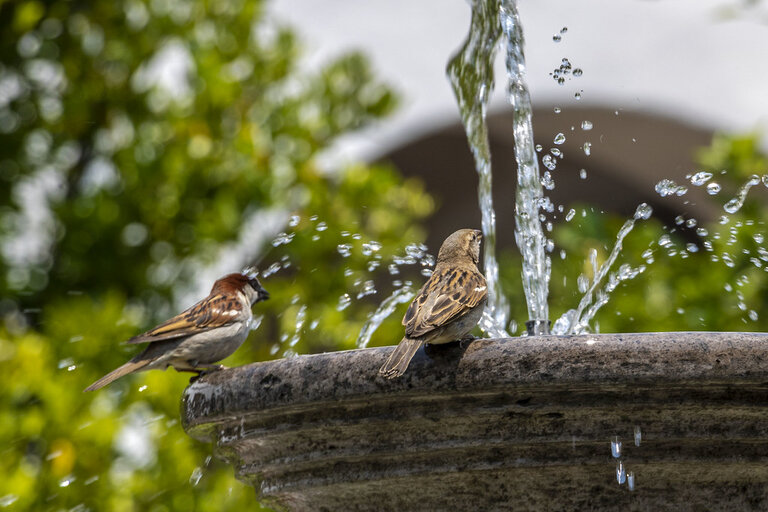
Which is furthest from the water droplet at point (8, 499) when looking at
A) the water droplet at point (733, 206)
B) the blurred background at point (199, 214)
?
the water droplet at point (733, 206)

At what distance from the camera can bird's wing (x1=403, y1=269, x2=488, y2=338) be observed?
2.35 m

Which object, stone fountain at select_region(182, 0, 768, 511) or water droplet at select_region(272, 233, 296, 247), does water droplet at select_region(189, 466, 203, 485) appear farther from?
stone fountain at select_region(182, 0, 768, 511)

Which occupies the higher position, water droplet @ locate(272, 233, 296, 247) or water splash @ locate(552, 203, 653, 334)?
water droplet @ locate(272, 233, 296, 247)

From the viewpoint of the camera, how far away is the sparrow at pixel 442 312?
2207mm

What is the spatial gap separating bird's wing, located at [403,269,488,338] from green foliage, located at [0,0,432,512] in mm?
2529

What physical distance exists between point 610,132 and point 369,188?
5.49 m

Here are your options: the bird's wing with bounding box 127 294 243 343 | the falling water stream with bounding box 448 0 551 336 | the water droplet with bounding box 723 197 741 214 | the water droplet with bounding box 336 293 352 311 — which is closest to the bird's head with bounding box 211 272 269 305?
the bird's wing with bounding box 127 294 243 343

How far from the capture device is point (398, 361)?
7.16 feet

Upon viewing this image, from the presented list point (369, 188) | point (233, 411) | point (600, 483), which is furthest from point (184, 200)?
point (600, 483)

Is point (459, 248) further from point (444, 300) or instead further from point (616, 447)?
point (616, 447)

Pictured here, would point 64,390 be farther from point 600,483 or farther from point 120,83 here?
point 600,483

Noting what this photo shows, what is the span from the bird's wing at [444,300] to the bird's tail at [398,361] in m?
0.09

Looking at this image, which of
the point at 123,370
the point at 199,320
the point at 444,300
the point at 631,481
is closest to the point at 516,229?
the point at 199,320

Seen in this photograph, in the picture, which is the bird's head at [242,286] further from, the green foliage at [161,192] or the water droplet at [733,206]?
the water droplet at [733,206]
